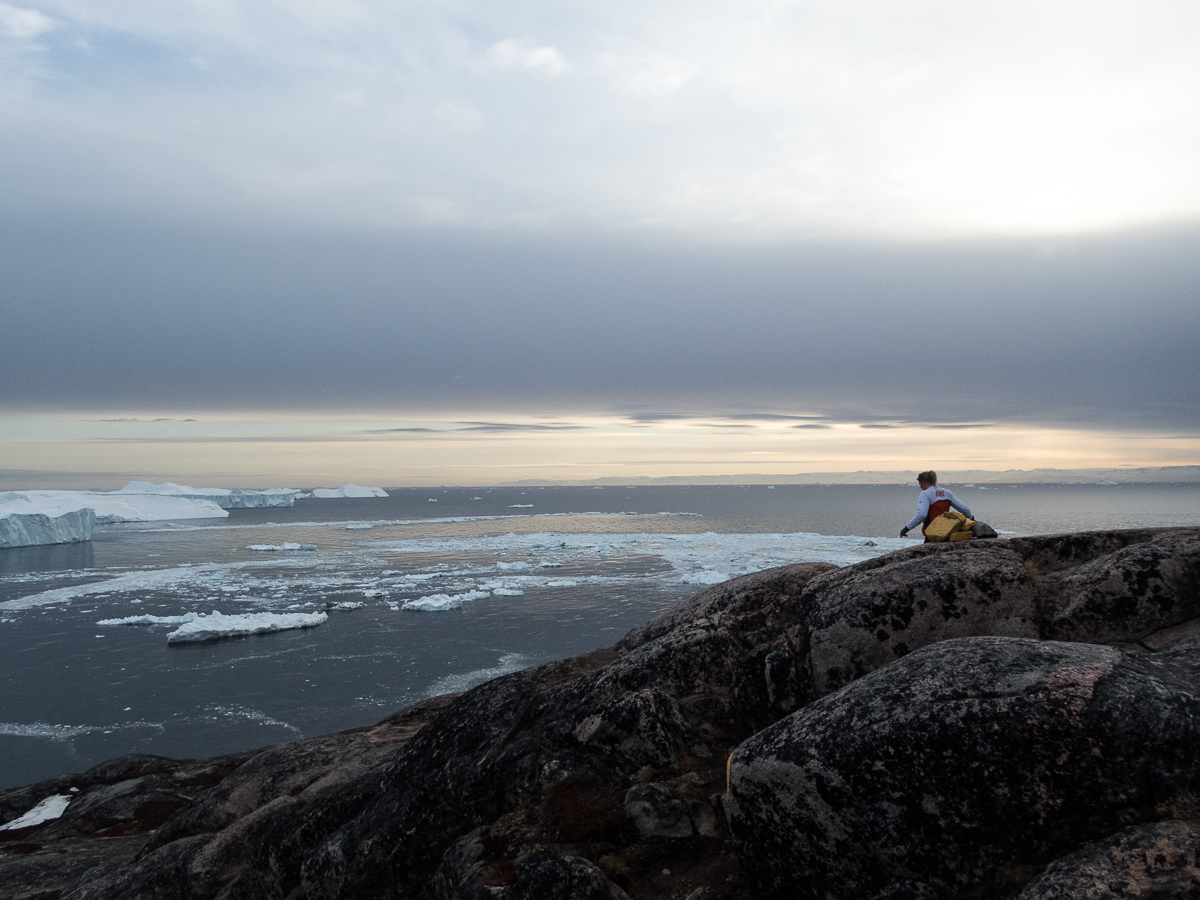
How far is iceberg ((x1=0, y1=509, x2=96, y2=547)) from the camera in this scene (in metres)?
80.9

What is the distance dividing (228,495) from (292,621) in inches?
5403

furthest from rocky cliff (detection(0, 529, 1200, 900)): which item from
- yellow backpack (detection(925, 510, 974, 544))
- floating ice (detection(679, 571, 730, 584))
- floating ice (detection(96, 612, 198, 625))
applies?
floating ice (detection(679, 571, 730, 584))

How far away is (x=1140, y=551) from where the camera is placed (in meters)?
6.19

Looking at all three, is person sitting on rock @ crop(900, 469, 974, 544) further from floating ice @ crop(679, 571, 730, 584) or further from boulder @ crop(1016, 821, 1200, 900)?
floating ice @ crop(679, 571, 730, 584)

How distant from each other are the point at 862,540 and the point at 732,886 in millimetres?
63975

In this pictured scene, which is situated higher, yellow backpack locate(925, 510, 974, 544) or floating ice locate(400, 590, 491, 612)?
yellow backpack locate(925, 510, 974, 544)

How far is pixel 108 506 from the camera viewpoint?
422 ft

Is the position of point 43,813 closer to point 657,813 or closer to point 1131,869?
point 657,813

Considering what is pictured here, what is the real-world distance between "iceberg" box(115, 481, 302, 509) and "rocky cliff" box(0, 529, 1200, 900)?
155216mm

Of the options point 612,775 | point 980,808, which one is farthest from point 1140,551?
point 612,775

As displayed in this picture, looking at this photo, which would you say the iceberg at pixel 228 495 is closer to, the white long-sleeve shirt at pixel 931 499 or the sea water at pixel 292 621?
the sea water at pixel 292 621

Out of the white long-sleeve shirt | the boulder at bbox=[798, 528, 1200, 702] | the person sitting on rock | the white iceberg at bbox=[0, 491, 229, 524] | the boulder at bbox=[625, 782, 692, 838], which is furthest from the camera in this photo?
the white iceberg at bbox=[0, 491, 229, 524]

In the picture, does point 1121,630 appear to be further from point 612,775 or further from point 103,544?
point 103,544

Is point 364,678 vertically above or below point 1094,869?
below
